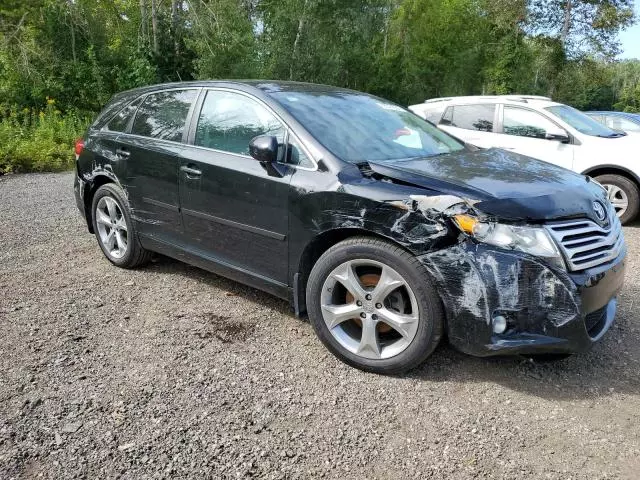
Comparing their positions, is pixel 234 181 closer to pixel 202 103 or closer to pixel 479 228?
pixel 202 103

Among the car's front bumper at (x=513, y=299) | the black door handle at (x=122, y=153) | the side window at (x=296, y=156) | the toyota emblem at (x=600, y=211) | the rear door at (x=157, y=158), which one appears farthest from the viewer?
the black door handle at (x=122, y=153)

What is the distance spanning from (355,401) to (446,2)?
3806cm

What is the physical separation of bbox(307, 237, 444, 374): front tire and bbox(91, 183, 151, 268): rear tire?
2.03 m

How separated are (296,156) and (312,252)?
60 cm

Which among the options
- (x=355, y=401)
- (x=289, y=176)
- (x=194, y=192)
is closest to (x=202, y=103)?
(x=194, y=192)

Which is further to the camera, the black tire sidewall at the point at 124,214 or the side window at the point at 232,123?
the black tire sidewall at the point at 124,214

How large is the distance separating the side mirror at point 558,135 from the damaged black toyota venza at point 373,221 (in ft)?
11.7

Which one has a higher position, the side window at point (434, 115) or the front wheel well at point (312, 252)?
the side window at point (434, 115)

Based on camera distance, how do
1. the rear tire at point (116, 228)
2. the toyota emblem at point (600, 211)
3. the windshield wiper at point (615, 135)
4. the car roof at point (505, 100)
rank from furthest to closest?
the car roof at point (505, 100), the windshield wiper at point (615, 135), the rear tire at point (116, 228), the toyota emblem at point (600, 211)

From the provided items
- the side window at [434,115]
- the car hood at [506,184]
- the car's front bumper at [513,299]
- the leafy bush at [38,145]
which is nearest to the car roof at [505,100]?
the side window at [434,115]

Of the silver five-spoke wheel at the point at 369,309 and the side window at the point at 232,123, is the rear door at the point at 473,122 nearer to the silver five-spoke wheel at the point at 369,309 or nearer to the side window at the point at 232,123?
the side window at the point at 232,123

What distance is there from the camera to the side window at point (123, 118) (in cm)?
446

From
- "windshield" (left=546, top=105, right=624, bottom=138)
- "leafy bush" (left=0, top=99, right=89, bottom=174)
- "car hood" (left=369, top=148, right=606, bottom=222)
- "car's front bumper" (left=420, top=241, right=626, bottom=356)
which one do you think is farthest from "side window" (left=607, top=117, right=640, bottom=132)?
"leafy bush" (left=0, top=99, right=89, bottom=174)

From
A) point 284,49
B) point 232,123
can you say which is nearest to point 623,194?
point 232,123
